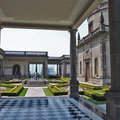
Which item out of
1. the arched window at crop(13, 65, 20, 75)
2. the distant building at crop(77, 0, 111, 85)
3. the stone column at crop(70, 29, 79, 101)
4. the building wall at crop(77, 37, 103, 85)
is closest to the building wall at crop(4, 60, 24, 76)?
the arched window at crop(13, 65, 20, 75)

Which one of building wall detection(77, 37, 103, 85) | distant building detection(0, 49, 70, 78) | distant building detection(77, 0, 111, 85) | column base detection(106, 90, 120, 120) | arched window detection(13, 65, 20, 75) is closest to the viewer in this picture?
column base detection(106, 90, 120, 120)

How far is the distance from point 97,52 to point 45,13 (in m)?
17.7

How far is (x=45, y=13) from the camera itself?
34.1 feet

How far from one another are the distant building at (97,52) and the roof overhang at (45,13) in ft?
44.5

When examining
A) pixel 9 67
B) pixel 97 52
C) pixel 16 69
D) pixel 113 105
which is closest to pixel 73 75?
pixel 113 105

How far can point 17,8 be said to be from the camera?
31.4ft

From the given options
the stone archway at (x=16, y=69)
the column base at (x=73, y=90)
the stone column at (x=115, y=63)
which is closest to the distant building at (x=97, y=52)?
the column base at (x=73, y=90)

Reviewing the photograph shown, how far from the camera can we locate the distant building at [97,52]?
24.5 meters

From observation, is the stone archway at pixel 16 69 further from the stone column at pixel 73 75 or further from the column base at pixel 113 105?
the column base at pixel 113 105

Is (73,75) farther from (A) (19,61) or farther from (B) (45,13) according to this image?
(A) (19,61)

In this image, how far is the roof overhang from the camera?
28.9 feet

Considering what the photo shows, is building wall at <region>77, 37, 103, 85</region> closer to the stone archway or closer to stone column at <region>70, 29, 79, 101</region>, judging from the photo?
stone column at <region>70, 29, 79, 101</region>

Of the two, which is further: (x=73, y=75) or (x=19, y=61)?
(x=19, y=61)

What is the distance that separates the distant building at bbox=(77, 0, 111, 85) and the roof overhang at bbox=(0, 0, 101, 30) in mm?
13552
